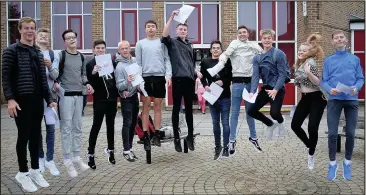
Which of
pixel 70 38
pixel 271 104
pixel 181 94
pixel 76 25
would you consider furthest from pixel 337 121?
pixel 76 25

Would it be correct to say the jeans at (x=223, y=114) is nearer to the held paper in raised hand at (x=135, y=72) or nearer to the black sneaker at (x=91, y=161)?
the held paper in raised hand at (x=135, y=72)

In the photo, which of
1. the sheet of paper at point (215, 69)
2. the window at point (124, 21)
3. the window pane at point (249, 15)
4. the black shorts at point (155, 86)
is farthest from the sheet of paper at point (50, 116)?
the window pane at point (249, 15)

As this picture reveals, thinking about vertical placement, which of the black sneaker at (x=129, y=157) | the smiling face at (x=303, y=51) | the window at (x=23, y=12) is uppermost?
the window at (x=23, y=12)

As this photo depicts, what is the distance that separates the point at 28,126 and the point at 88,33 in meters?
10.6

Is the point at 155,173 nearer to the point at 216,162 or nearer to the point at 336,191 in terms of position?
the point at 216,162

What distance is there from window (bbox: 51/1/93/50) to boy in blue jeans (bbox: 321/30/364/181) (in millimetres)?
11226

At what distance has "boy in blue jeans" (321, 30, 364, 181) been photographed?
5.23 meters

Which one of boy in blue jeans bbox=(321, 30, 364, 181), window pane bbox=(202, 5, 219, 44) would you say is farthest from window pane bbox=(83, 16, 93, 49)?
boy in blue jeans bbox=(321, 30, 364, 181)

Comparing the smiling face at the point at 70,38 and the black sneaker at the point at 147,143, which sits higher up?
the smiling face at the point at 70,38

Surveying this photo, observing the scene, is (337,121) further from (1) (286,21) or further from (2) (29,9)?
(2) (29,9)

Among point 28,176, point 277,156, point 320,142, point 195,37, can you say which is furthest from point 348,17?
point 28,176

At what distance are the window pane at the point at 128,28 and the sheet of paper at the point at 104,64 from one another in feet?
30.4

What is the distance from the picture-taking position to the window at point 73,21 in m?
15.0

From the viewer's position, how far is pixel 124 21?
596 inches
